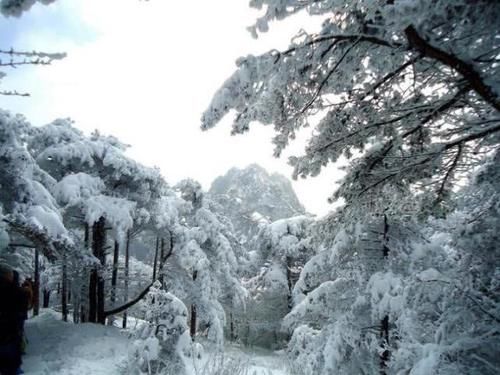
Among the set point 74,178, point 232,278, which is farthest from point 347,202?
point 232,278

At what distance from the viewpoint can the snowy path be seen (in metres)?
6.96

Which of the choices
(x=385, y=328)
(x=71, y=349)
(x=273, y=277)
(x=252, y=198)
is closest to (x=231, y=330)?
(x=273, y=277)

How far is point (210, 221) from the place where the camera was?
16.4 m

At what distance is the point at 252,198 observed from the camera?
1906 inches

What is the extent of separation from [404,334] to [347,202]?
247cm

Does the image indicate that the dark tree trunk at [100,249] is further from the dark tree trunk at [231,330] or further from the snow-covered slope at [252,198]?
the dark tree trunk at [231,330]

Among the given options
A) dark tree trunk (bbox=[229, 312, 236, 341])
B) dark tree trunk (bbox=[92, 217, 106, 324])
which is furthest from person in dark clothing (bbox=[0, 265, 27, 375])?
dark tree trunk (bbox=[229, 312, 236, 341])

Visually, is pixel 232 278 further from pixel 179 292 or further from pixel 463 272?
pixel 463 272

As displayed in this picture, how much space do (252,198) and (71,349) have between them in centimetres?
4016

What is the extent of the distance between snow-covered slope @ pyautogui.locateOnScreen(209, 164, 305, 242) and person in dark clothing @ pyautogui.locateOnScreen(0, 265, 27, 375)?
21.8 m

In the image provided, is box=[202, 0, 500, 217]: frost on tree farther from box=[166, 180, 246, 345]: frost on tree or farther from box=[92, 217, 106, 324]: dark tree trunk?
box=[166, 180, 246, 345]: frost on tree

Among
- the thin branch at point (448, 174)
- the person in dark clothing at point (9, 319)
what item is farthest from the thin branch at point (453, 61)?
the person in dark clothing at point (9, 319)

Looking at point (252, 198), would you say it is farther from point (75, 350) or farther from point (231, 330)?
point (75, 350)

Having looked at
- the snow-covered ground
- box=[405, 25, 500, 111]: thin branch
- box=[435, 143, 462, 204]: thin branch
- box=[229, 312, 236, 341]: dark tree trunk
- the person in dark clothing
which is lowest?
box=[229, 312, 236, 341]: dark tree trunk
